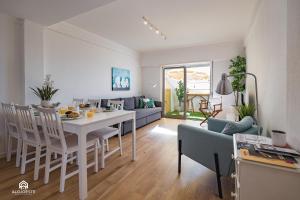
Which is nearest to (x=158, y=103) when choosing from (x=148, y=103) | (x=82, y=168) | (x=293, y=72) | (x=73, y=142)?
(x=148, y=103)

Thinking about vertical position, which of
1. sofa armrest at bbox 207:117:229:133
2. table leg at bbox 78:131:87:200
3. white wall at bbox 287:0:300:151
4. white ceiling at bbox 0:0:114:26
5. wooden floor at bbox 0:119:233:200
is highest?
white ceiling at bbox 0:0:114:26

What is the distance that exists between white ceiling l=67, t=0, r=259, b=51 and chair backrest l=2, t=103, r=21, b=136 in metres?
2.13

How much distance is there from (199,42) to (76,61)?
3750 mm

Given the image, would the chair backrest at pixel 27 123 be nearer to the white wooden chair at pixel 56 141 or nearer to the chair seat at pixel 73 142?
the white wooden chair at pixel 56 141

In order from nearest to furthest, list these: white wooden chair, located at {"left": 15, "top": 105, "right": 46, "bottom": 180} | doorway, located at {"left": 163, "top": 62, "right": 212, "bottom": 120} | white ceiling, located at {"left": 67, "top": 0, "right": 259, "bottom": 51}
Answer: white wooden chair, located at {"left": 15, "top": 105, "right": 46, "bottom": 180} → white ceiling, located at {"left": 67, "top": 0, "right": 259, "bottom": 51} → doorway, located at {"left": 163, "top": 62, "right": 212, "bottom": 120}

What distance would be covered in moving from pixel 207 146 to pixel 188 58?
4473 millimetres

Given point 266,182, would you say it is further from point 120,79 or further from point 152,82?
point 152,82

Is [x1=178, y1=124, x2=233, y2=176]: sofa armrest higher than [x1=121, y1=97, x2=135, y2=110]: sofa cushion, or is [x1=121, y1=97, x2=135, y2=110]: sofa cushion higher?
[x1=121, y1=97, x2=135, y2=110]: sofa cushion

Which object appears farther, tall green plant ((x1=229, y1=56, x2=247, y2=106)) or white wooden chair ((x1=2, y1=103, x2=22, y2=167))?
tall green plant ((x1=229, y1=56, x2=247, y2=106))

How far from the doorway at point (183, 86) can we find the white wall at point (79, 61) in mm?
2005

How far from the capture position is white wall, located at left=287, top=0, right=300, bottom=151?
1.27 meters

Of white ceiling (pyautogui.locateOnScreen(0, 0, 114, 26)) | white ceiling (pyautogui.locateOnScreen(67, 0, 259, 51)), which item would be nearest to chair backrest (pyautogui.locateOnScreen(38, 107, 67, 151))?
white ceiling (pyautogui.locateOnScreen(0, 0, 114, 26))

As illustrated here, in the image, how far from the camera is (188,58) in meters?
5.68

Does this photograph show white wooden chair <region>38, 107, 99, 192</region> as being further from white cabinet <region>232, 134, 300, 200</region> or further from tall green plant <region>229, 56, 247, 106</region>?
tall green plant <region>229, 56, 247, 106</region>
